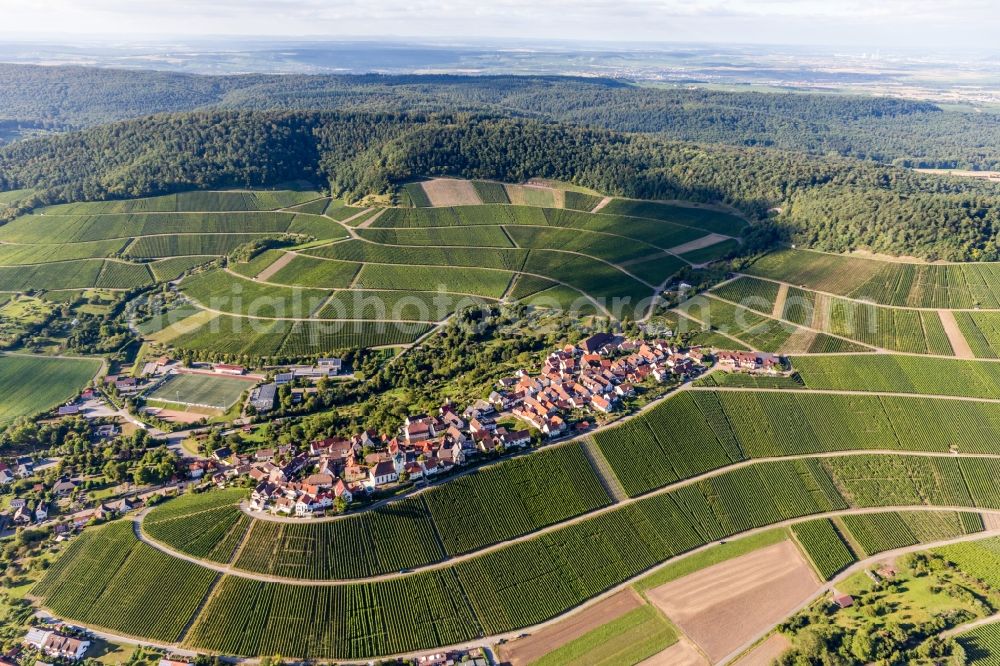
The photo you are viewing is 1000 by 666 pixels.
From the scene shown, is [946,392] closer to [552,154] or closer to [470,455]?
[470,455]

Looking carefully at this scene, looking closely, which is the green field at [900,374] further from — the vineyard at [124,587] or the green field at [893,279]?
the vineyard at [124,587]

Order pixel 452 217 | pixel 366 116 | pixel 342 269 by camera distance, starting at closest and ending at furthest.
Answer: pixel 342 269, pixel 452 217, pixel 366 116

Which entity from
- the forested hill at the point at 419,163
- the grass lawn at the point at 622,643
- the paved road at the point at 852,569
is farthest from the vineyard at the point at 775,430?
the forested hill at the point at 419,163

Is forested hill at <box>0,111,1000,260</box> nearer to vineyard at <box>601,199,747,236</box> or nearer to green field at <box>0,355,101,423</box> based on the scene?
vineyard at <box>601,199,747,236</box>

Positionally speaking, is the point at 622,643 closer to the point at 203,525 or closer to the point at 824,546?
the point at 824,546

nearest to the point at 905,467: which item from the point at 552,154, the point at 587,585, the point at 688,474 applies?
the point at 688,474

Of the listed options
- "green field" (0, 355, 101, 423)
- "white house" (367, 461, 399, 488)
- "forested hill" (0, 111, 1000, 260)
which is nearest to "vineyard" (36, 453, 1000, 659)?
"white house" (367, 461, 399, 488)
